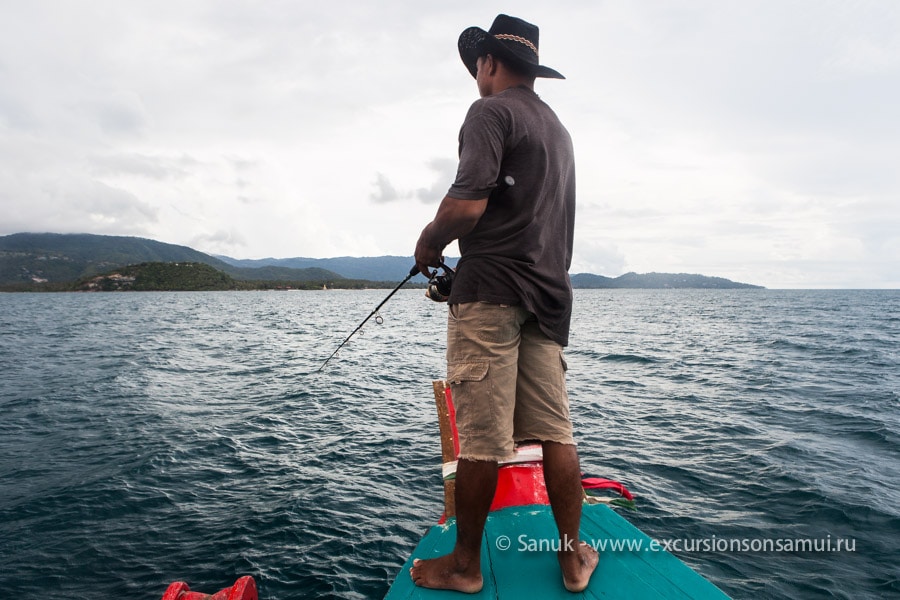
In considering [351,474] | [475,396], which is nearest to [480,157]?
[475,396]

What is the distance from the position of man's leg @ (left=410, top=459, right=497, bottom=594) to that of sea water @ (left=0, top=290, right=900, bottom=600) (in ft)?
8.93

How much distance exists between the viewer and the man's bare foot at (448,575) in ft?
9.48

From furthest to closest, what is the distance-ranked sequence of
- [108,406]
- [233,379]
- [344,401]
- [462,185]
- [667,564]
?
[233,379]
[344,401]
[108,406]
[667,564]
[462,185]

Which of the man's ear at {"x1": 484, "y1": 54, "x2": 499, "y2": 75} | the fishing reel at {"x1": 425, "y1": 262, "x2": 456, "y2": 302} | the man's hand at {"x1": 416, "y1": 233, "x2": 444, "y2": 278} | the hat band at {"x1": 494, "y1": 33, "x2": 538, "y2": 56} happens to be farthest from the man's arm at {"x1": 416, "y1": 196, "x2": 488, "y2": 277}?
the hat band at {"x1": 494, "y1": 33, "x2": 538, "y2": 56}

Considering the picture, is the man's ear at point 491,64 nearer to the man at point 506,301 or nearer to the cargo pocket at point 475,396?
the man at point 506,301

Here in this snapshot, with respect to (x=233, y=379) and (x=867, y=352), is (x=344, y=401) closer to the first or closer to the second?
(x=233, y=379)

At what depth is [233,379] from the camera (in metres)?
16.3

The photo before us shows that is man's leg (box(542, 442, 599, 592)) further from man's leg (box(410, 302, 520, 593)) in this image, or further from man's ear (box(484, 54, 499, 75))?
man's ear (box(484, 54, 499, 75))

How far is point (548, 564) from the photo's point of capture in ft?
10.2

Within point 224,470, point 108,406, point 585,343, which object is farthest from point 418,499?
point 585,343

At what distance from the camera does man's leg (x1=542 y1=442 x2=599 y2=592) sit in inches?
115

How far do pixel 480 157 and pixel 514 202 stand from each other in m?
0.36

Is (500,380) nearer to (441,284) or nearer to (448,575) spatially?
(441,284)

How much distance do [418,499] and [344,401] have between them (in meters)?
6.67
